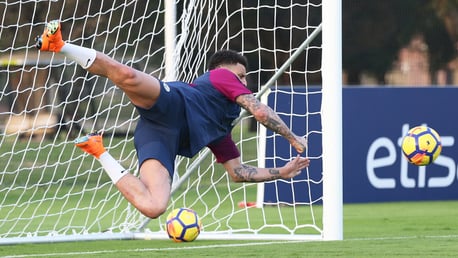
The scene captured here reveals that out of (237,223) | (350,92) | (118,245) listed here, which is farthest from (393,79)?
(118,245)

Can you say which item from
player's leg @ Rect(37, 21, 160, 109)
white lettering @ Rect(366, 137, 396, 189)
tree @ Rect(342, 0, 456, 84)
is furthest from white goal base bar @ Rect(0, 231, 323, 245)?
tree @ Rect(342, 0, 456, 84)

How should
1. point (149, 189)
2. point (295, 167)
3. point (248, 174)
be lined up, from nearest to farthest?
point (149, 189) < point (295, 167) < point (248, 174)

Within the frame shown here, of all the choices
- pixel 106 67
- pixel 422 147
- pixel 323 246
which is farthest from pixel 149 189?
pixel 422 147

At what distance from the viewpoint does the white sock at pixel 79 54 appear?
8859 millimetres

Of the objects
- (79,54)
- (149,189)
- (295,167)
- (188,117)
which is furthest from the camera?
(295,167)

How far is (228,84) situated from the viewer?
9.70 meters

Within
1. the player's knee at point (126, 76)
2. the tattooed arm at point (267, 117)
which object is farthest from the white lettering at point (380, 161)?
the player's knee at point (126, 76)

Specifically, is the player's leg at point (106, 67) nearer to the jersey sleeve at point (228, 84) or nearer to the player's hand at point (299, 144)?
the jersey sleeve at point (228, 84)

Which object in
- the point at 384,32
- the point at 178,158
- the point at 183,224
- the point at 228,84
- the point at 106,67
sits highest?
the point at 384,32

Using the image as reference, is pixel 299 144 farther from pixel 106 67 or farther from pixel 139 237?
pixel 139 237

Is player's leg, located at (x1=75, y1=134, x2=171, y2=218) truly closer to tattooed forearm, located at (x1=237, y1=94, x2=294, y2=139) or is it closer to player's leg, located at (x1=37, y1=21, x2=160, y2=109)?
player's leg, located at (x1=37, y1=21, x2=160, y2=109)

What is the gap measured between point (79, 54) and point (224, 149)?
1.93 m

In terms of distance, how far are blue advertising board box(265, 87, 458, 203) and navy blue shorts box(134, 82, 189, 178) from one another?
5992mm

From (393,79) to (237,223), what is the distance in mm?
23090
